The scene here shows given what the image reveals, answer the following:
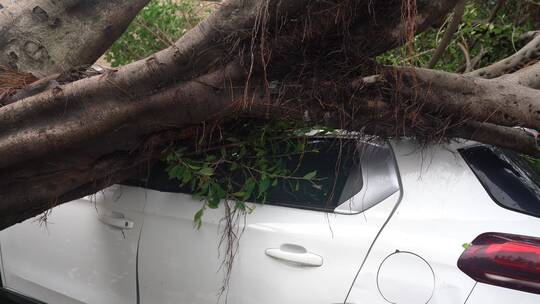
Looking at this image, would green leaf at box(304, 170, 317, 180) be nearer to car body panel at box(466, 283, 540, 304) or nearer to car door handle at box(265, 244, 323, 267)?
car door handle at box(265, 244, 323, 267)

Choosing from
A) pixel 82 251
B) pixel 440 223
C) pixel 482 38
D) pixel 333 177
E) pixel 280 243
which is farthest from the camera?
pixel 482 38

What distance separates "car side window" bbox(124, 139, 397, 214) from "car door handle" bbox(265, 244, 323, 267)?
20 centimetres

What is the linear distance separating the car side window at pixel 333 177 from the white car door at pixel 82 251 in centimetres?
90

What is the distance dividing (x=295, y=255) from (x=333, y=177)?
420 mm

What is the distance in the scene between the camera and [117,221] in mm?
2965

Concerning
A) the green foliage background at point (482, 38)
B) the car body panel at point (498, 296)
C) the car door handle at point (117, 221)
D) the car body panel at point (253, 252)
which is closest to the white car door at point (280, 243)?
the car body panel at point (253, 252)

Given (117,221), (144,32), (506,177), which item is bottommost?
(117,221)

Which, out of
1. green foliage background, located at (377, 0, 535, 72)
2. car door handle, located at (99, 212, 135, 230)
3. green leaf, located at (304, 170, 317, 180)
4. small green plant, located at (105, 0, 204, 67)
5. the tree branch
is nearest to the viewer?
green leaf, located at (304, 170, 317, 180)

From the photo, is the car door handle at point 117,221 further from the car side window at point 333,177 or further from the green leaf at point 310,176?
the green leaf at point 310,176

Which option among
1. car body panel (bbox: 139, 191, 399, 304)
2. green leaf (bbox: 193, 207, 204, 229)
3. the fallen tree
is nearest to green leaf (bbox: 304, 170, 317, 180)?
car body panel (bbox: 139, 191, 399, 304)

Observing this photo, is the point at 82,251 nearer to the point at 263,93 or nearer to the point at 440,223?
the point at 263,93

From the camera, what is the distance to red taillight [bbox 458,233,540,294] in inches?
76.2

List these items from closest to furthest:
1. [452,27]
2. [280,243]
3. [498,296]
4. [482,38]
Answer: [498,296] → [280,243] → [452,27] → [482,38]

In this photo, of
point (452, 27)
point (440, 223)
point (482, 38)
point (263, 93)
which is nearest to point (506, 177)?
point (440, 223)
